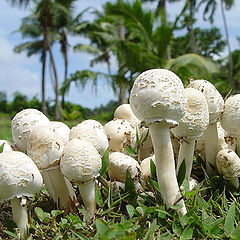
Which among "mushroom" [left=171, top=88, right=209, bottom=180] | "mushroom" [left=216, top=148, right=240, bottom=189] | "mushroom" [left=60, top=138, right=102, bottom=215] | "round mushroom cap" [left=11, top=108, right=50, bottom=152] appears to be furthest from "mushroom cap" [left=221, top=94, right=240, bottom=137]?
"round mushroom cap" [left=11, top=108, right=50, bottom=152]

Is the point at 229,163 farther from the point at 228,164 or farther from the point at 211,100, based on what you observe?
the point at 211,100

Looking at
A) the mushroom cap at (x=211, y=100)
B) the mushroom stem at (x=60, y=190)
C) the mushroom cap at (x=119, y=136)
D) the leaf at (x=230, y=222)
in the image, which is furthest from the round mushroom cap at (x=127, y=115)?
the leaf at (x=230, y=222)

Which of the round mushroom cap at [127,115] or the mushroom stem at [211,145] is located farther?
the round mushroom cap at [127,115]

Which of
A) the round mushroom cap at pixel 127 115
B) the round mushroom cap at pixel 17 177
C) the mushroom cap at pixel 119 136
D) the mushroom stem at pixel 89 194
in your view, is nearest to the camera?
the round mushroom cap at pixel 17 177

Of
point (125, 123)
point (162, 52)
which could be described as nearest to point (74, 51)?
point (162, 52)

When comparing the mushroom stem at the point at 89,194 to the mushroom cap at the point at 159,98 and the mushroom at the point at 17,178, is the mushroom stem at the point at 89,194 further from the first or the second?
the mushroom cap at the point at 159,98

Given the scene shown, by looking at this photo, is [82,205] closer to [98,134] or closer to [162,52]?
[98,134]
